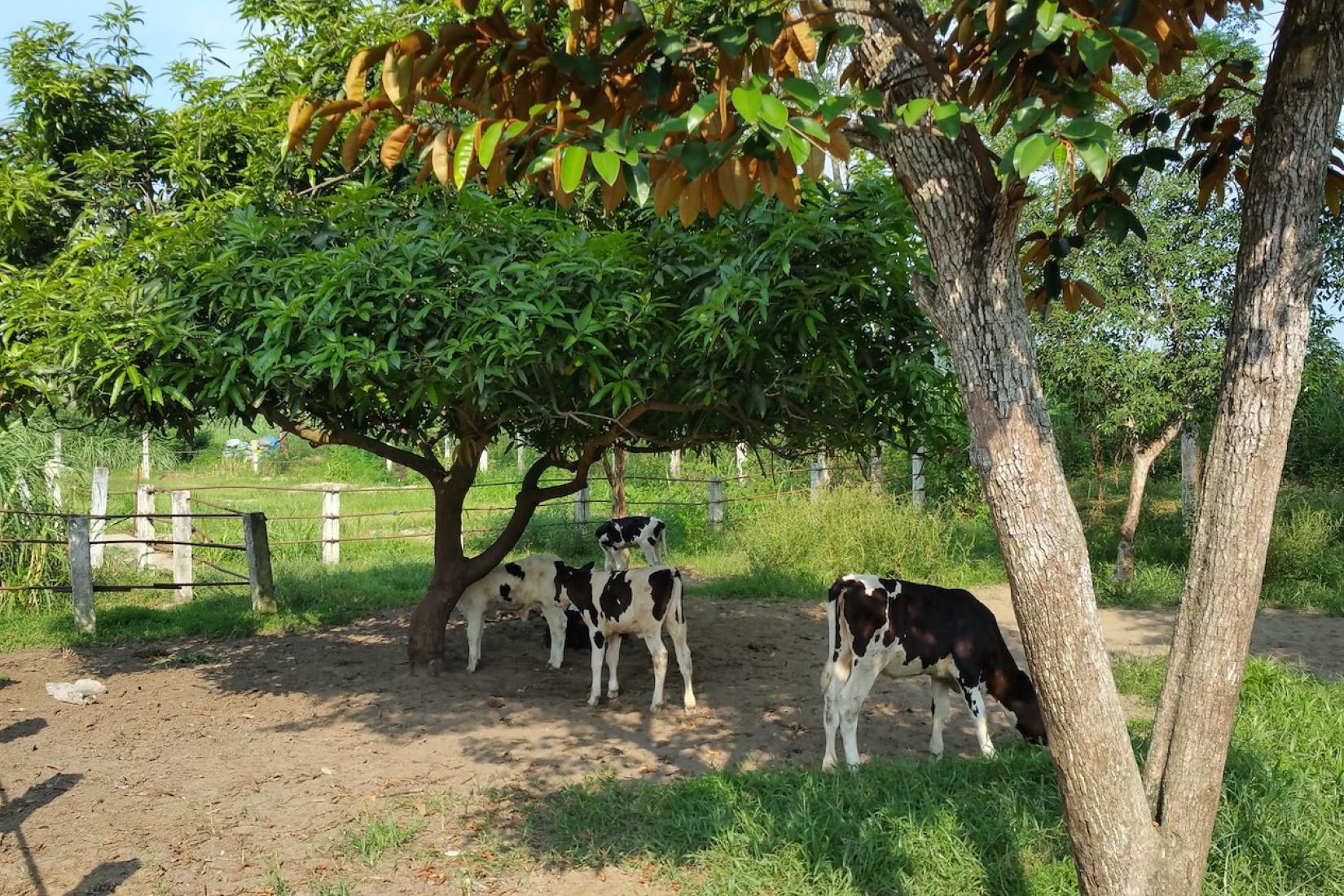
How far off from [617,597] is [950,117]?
22.0ft

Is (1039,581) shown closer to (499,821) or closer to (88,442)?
(499,821)

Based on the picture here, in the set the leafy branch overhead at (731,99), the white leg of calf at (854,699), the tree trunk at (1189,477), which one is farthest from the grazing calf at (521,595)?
the tree trunk at (1189,477)

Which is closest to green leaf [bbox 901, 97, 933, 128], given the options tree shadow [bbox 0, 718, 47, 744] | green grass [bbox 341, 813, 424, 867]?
green grass [bbox 341, 813, 424, 867]

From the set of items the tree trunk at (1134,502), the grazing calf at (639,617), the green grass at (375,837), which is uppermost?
the tree trunk at (1134,502)

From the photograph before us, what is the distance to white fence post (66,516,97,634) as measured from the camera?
11461 mm

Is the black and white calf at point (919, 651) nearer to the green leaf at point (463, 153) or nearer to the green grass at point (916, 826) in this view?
the green grass at point (916, 826)

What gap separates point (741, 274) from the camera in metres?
5.75

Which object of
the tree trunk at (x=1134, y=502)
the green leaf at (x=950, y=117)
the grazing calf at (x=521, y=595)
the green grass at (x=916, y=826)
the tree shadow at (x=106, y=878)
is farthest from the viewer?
the tree trunk at (x=1134, y=502)

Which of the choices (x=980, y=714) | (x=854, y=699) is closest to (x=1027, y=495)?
(x=854, y=699)

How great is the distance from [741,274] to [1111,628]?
729cm

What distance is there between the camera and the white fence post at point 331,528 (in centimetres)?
Answer: 1529

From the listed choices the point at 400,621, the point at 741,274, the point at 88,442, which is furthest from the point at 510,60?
the point at 88,442

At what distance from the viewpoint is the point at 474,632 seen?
→ 955 centimetres

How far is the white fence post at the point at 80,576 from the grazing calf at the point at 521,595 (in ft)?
15.3
